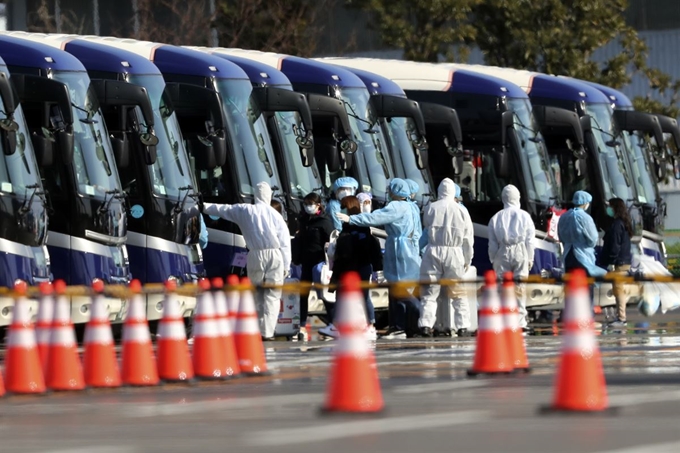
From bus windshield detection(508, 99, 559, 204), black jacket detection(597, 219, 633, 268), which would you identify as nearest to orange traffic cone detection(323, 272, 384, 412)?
black jacket detection(597, 219, 633, 268)

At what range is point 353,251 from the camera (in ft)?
75.2

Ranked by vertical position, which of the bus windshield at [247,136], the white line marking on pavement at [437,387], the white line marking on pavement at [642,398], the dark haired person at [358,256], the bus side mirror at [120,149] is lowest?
the white line marking on pavement at [642,398]

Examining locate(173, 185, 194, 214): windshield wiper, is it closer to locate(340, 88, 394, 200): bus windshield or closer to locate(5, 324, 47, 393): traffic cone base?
locate(340, 88, 394, 200): bus windshield

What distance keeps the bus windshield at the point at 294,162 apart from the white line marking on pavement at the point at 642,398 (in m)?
13.6

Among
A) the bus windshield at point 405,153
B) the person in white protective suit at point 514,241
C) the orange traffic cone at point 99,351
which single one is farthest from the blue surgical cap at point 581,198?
the orange traffic cone at point 99,351

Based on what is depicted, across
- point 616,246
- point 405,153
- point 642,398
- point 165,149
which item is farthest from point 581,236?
point 642,398

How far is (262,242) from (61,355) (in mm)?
8785

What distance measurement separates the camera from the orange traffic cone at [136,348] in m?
14.3

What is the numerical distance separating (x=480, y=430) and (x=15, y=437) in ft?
7.55

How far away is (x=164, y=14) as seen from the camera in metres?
52.9

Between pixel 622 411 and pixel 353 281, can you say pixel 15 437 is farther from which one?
pixel 622 411

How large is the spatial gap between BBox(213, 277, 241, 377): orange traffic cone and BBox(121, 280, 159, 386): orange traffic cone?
507 mm

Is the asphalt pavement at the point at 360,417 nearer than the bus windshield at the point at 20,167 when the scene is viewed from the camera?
Yes

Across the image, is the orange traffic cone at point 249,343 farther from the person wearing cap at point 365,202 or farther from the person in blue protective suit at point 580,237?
the person in blue protective suit at point 580,237
